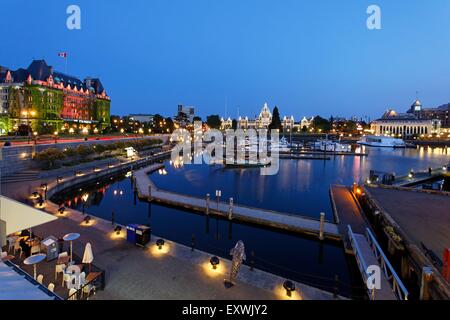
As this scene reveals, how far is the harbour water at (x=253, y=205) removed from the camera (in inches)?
607

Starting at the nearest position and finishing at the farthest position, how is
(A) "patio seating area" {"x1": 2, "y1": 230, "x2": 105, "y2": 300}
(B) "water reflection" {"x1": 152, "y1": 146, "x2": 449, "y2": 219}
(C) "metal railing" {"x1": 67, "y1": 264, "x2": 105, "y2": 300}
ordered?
(C) "metal railing" {"x1": 67, "y1": 264, "x2": 105, "y2": 300}
(A) "patio seating area" {"x1": 2, "y1": 230, "x2": 105, "y2": 300}
(B) "water reflection" {"x1": 152, "y1": 146, "x2": 449, "y2": 219}

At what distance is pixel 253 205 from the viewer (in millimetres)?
27625

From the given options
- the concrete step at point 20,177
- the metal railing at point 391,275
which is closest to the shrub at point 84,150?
the concrete step at point 20,177

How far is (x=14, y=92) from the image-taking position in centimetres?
6794

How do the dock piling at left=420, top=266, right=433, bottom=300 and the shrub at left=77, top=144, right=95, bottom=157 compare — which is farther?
the shrub at left=77, top=144, right=95, bottom=157

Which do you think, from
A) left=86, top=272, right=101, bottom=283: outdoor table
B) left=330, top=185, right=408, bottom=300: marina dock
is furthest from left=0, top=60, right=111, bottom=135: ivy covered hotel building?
left=330, top=185, right=408, bottom=300: marina dock

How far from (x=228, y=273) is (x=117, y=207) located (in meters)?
17.9

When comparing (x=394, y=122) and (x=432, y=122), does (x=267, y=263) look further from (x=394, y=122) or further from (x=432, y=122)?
(x=432, y=122)

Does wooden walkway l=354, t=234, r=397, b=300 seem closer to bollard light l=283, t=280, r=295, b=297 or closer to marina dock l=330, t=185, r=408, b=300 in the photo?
marina dock l=330, t=185, r=408, b=300

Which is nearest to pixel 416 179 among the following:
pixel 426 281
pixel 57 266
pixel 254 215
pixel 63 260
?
pixel 254 215

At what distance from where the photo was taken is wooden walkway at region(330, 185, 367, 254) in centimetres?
1784

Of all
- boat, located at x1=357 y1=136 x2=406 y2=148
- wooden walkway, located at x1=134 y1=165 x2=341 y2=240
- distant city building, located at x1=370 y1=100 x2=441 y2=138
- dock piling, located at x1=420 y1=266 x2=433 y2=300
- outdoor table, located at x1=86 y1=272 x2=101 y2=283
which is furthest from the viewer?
distant city building, located at x1=370 y1=100 x2=441 y2=138

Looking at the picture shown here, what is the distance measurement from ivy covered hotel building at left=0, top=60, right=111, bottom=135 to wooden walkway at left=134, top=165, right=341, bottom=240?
4857 cm

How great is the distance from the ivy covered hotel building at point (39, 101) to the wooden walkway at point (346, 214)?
63.0 meters
